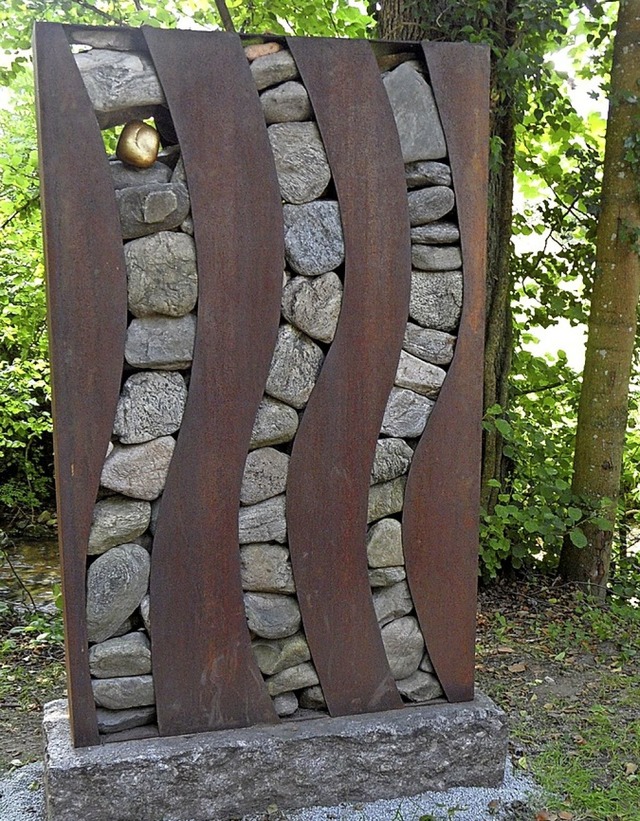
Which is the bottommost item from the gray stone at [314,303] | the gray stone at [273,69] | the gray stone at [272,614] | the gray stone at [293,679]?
the gray stone at [293,679]

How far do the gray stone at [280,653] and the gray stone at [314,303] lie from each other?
889 millimetres

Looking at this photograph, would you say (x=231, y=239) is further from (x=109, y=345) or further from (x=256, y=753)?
(x=256, y=753)

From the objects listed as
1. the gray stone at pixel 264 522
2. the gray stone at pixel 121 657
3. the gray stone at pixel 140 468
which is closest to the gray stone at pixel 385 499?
the gray stone at pixel 264 522

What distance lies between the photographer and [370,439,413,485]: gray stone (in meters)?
2.52

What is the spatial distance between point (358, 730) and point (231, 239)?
1.45 m

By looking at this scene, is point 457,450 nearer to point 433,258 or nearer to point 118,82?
point 433,258

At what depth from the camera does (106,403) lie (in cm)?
227

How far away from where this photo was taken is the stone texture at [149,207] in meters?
2.23

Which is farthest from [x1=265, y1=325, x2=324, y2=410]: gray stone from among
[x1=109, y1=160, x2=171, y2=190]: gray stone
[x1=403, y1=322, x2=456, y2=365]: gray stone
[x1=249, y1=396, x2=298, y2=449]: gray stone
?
[x1=109, y1=160, x2=171, y2=190]: gray stone

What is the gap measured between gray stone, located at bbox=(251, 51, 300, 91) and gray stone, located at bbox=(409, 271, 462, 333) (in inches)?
25.4

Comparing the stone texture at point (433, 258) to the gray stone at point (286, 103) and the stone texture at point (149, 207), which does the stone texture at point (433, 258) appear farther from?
the stone texture at point (149, 207)

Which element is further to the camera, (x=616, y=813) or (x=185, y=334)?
(x=616, y=813)

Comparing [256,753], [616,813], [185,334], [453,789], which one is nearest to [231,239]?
[185,334]

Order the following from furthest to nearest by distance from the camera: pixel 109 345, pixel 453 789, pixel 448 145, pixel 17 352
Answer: pixel 17 352 → pixel 453 789 → pixel 448 145 → pixel 109 345
